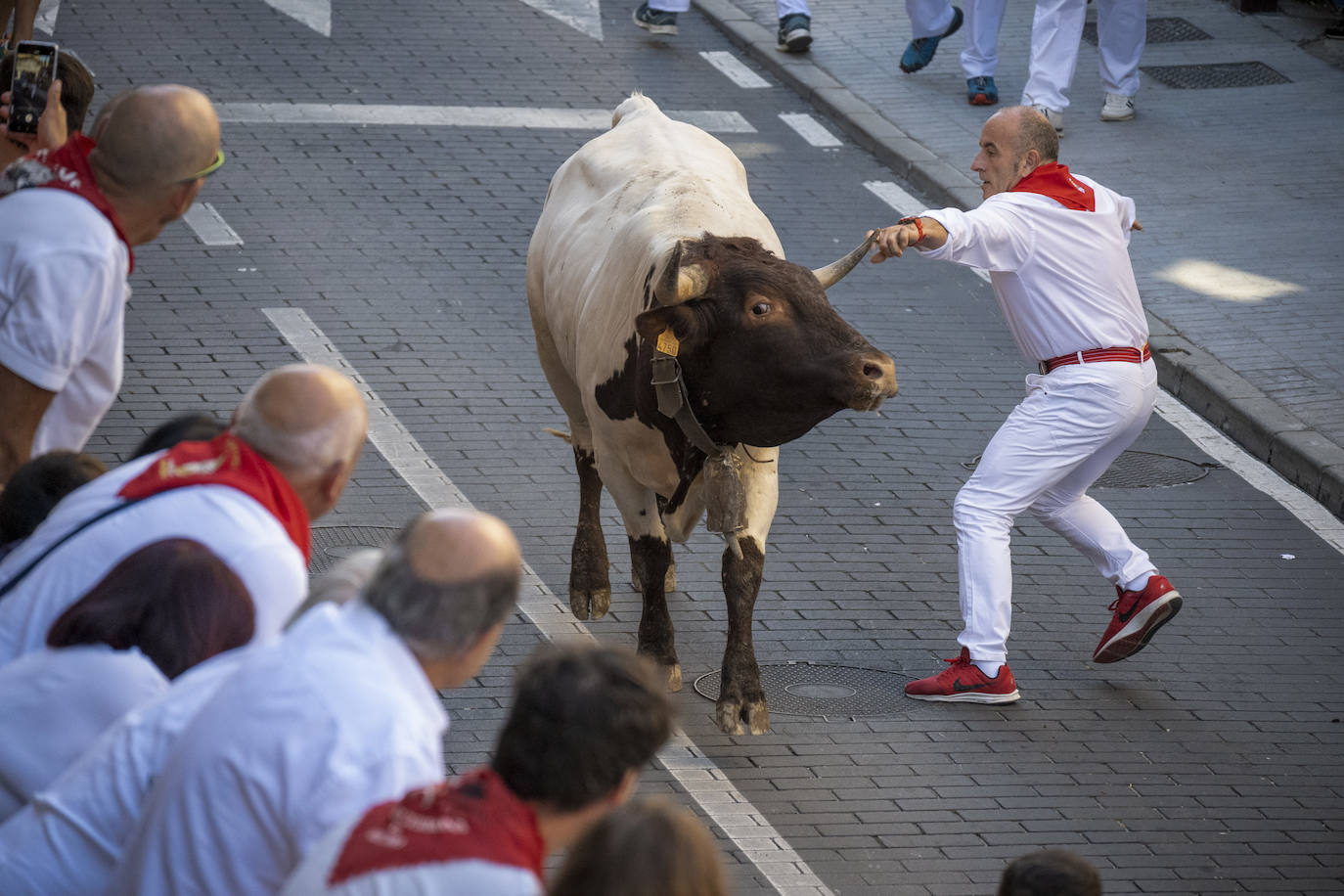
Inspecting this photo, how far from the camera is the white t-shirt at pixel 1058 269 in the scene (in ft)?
24.7

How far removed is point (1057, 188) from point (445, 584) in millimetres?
4991

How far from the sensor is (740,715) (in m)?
7.29

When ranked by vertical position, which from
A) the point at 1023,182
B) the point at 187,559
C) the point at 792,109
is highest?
the point at 187,559

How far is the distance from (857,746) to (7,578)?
4.03m

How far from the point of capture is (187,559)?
12.8 ft

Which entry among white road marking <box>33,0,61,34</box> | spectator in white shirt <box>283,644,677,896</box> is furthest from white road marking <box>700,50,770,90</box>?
spectator in white shirt <box>283,644,677,896</box>

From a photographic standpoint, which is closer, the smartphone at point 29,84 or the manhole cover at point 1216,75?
the smartphone at point 29,84

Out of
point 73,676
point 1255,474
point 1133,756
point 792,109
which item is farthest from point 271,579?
point 792,109

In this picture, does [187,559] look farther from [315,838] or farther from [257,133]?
[257,133]

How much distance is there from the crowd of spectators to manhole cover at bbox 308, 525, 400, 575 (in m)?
3.71

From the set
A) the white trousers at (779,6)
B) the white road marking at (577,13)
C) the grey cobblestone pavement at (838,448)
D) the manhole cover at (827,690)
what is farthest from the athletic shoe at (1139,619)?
the white road marking at (577,13)

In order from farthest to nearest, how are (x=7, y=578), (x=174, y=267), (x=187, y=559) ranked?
1. (x=174, y=267)
2. (x=7, y=578)
3. (x=187, y=559)

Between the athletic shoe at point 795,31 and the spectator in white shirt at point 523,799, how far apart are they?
13.9 meters

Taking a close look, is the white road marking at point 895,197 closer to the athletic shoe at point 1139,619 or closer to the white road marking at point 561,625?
the white road marking at point 561,625
